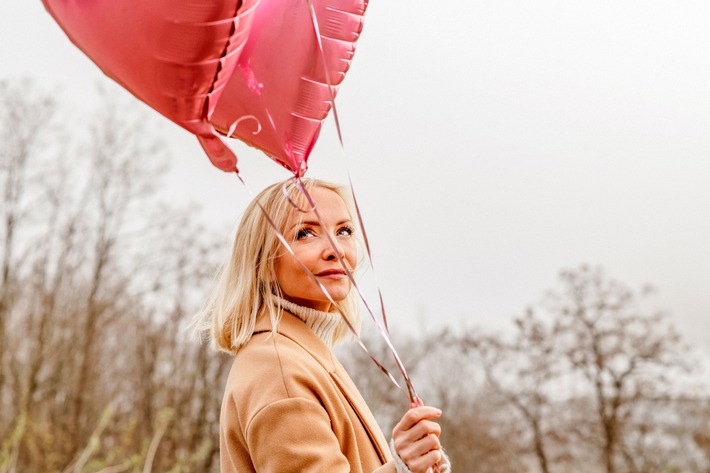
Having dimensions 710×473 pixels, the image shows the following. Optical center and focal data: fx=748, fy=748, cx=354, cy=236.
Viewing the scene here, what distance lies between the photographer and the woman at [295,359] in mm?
1355

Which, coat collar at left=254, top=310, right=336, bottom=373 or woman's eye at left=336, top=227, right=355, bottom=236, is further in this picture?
woman's eye at left=336, top=227, right=355, bottom=236

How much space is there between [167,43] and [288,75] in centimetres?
31

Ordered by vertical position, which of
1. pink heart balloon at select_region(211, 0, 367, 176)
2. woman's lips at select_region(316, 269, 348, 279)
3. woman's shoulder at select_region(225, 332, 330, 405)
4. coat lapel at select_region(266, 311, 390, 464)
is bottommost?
coat lapel at select_region(266, 311, 390, 464)

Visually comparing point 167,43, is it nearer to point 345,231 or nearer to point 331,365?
point 345,231

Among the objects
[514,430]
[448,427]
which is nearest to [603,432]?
[514,430]

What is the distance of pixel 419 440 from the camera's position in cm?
132

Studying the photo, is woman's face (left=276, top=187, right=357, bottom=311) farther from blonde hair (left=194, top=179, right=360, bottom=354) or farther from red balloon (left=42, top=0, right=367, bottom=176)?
red balloon (left=42, top=0, right=367, bottom=176)

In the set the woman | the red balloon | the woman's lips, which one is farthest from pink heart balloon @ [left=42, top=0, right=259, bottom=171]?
the woman's lips

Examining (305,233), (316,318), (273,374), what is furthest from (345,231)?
(273,374)

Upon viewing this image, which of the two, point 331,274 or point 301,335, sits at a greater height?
point 331,274

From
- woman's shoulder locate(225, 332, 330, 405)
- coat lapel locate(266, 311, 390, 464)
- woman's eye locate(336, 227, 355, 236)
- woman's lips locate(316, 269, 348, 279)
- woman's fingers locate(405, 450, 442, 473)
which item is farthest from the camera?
woman's eye locate(336, 227, 355, 236)

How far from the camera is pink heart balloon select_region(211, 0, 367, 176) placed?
158 centimetres

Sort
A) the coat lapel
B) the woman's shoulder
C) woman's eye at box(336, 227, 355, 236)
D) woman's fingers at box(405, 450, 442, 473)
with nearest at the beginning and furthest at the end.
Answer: woman's fingers at box(405, 450, 442, 473), the woman's shoulder, the coat lapel, woman's eye at box(336, 227, 355, 236)

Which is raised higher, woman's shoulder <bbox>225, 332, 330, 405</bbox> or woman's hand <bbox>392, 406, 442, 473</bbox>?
woman's hand <bbox>392, 406, 442, 473</bbox>
